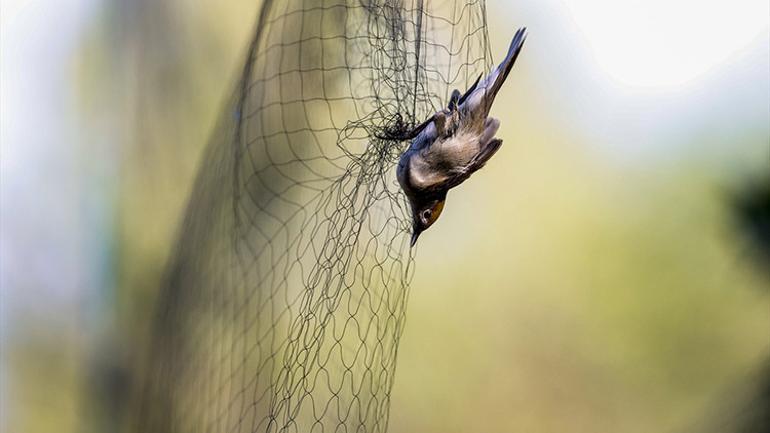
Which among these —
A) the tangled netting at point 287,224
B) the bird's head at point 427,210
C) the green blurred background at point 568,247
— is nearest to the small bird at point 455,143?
the bird's head at point 427,210

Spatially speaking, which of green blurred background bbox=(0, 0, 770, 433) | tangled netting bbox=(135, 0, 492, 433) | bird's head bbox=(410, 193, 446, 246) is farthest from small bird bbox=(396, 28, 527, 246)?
green blurred background bbox=(0, 0, 770, 433)

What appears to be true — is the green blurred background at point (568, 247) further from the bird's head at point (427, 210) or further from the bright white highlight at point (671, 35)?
the bird's head at point (427, 210)

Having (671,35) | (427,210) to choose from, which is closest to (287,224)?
(427,210)

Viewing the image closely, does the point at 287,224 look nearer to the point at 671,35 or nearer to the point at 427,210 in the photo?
the point at 427,210

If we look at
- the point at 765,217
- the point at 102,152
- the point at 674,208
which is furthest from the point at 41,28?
the point at 765,217

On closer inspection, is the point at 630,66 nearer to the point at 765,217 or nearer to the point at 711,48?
the point at 711,48

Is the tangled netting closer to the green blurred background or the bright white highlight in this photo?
the green blurred background

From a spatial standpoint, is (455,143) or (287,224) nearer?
(455,143)

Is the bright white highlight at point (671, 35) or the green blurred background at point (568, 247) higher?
the bright white highlight at point (671, 35)
